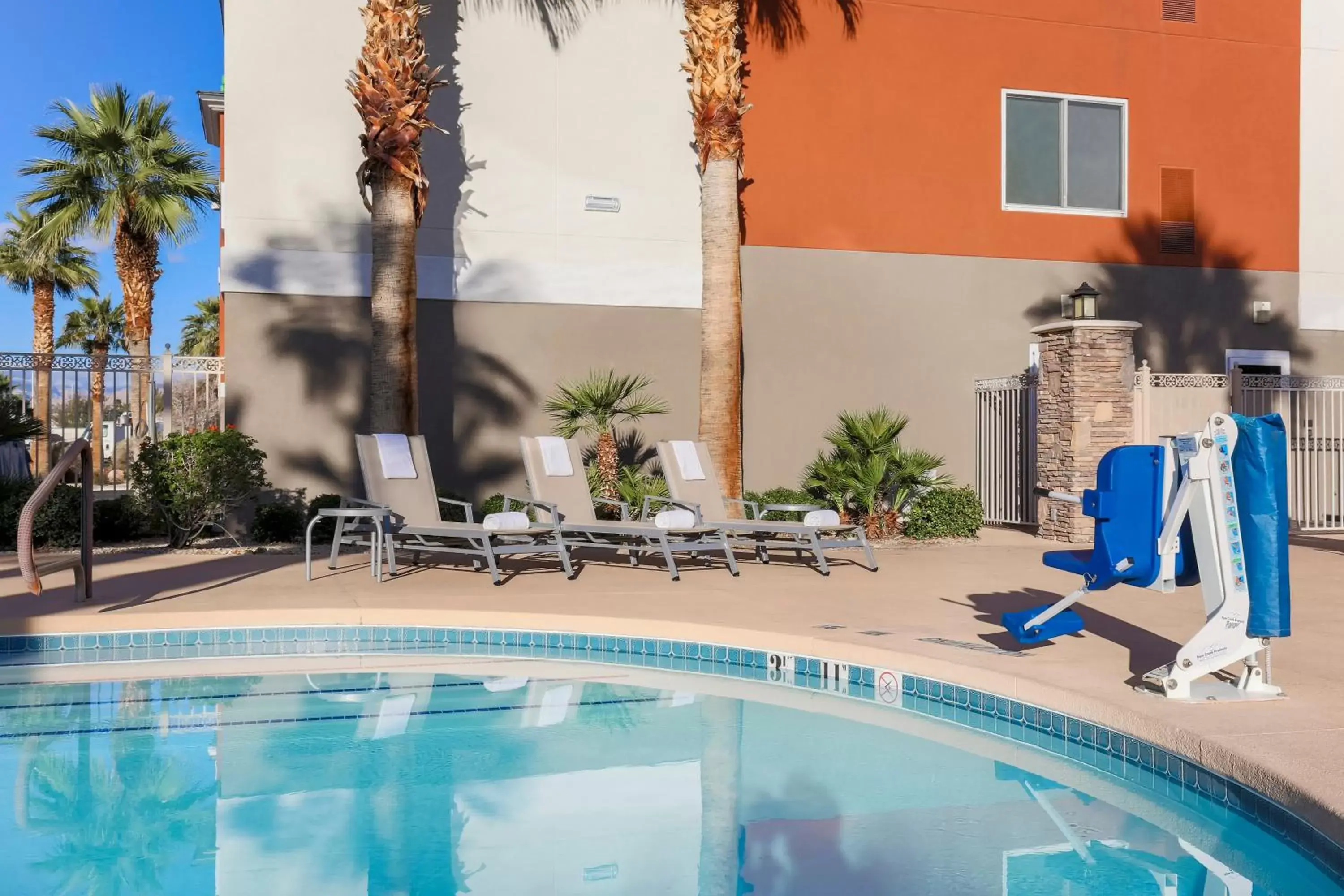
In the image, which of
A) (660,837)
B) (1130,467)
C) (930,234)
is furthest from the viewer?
(930,234)

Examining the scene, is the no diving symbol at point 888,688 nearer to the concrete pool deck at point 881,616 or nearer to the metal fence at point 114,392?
the concrete pool deck at point 881,616

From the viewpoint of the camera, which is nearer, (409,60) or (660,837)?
(660,837)

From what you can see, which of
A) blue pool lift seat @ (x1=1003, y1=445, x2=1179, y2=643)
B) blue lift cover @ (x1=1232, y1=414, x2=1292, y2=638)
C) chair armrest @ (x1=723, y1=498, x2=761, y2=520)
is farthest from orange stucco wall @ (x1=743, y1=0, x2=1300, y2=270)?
blue lift cover @ (x1=1232, y1=414, x2=1292, y2=638)

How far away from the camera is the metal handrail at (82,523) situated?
616cm

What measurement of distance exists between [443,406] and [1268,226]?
10.4 m

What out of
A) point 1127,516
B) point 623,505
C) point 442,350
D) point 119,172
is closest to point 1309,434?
point 623,505

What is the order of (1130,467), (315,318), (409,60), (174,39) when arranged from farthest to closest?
(174,39), (315,318), (409,60), (1130,467)

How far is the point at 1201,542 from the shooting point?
437 cm

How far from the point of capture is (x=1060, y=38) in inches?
541

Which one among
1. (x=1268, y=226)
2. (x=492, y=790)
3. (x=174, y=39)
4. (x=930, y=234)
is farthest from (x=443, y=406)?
(x=174, y=39)

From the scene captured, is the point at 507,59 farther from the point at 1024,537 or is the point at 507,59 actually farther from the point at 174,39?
the point at 174,39

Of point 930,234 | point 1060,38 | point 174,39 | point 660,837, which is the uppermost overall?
A: point 174,39

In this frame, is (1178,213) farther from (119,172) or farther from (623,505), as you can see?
(119,172)

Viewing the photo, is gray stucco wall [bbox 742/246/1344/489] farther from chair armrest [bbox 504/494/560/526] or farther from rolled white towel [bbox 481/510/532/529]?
rolled white towel [bbox 481/510/532/529]
